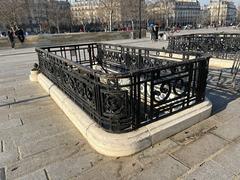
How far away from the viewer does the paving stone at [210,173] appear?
2794 millimetres

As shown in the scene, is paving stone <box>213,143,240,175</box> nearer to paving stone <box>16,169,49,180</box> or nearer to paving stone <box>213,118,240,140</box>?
paving stone <box>213,118,240,140</box>

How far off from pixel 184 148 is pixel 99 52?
6030 millimetres

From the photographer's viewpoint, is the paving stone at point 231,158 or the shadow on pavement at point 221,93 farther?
the shadow on pavement at point 221,93

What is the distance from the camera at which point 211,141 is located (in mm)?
3562

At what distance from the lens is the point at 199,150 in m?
3.35

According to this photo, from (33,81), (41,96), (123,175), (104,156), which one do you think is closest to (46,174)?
(104,156)

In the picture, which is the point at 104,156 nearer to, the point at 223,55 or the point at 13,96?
the point at 13,96

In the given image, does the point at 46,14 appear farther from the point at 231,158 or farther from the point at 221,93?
the point at 231,158

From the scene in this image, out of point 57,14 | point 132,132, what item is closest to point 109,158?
point 132,132

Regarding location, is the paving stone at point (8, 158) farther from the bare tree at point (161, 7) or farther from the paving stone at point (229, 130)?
the bare tree at point (161, 7)

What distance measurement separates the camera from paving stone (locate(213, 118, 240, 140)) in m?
3.70

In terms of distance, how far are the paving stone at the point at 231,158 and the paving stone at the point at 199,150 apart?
0.39 feet

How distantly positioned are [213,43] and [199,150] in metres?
8.28

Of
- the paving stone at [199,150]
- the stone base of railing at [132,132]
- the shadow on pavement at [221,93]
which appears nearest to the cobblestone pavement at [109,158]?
the paving stone at [199,150]
